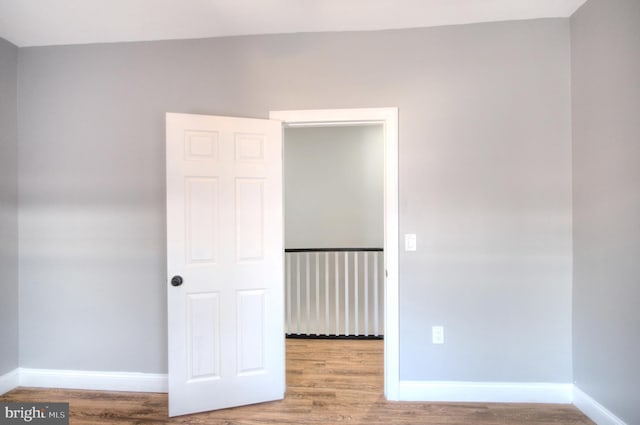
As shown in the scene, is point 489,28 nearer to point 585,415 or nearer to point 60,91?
point 585,415

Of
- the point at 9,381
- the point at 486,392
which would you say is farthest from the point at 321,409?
the point at 9,381

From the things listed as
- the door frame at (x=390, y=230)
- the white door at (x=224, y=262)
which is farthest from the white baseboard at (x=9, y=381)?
the door frame at (x=390, y=230)

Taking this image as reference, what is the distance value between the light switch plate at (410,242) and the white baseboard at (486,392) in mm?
976

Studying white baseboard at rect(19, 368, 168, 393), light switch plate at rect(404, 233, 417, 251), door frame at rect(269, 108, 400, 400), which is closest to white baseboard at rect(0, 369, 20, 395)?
white baseboard at rect(19, 368, 168, 393)

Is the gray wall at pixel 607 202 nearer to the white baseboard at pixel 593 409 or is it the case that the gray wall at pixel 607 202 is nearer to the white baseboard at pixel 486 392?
the white baseboard at pixel 593 409

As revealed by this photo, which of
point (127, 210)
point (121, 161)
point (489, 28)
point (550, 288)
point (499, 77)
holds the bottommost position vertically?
point (550, 288)

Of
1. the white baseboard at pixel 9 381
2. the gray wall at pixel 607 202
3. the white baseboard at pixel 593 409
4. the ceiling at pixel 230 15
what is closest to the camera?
the gray wall at pixel 607 202

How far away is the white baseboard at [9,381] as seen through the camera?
6.80 feet

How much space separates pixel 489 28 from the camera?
77.2 inches

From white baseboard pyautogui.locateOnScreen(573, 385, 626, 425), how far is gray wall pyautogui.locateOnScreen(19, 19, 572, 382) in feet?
0.43

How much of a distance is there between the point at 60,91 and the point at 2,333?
6.29ft

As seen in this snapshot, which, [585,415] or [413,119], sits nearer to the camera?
[585,415]

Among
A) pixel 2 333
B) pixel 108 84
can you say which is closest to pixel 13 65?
pixel 108 84

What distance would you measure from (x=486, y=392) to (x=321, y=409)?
1.19 m
